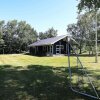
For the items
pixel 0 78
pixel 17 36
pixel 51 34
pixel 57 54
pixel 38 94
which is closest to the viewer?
pixel 38 94

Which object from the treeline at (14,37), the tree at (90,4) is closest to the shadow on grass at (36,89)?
the tree at (90,4)

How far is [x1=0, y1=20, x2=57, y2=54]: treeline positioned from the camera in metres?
66.6

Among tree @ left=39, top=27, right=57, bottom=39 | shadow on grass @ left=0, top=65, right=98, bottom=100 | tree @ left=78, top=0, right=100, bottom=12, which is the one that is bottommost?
shadow on grass @ left=0, top=65, right=98, bottom=100

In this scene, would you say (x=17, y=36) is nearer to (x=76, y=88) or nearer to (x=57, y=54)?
(x=57, y=54)

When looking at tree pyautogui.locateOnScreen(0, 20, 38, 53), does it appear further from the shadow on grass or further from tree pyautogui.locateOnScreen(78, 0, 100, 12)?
the shadow on grass

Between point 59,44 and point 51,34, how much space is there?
125 feet

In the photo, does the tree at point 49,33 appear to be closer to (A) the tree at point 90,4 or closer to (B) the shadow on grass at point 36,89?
(A) the tree at point 90,4

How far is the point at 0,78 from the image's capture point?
12.9 metres

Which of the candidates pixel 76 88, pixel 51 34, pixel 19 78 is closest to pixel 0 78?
pixel 19 78

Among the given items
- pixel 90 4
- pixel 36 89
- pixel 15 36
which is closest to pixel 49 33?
pixel 15 36

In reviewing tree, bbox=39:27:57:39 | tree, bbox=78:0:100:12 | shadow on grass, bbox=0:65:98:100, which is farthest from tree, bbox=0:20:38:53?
shadow on grass, bbox=0:65:98:100

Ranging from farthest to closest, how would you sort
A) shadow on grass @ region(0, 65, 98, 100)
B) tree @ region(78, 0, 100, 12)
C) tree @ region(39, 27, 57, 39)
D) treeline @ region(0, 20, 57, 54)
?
tree @ region(39, 27, 57, 39) → treeline @ region(0, 20, 57, 54) → tree @ region(78, 0, 100, 12) → shadow on grass @ region(0, 65, 98, 100)

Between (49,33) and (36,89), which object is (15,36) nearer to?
(49,33)

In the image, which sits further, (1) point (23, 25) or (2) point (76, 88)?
(1) point (23, 25)
